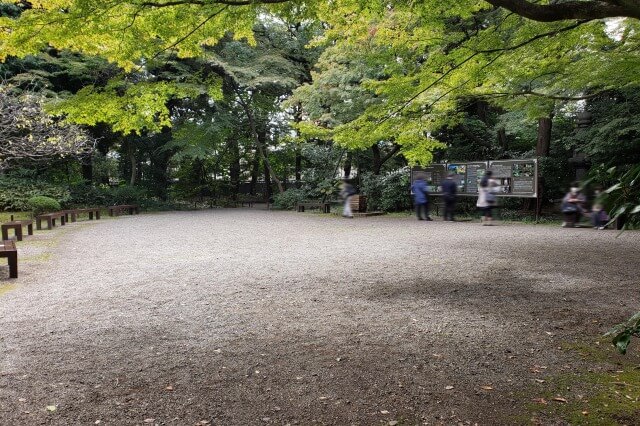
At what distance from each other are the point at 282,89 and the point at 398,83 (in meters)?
18.2

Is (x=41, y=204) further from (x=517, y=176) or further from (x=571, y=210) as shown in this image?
(x=571, y=210)

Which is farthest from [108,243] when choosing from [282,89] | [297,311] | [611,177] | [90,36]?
[282,89]

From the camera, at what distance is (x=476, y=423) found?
2.80 meters

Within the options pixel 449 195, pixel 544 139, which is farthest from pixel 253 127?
pixel 544 139

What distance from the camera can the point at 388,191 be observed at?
64.1ft

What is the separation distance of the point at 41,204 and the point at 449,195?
15763 mm

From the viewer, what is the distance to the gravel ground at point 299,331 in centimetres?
309

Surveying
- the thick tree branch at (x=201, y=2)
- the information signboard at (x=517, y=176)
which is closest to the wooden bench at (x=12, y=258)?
the thick tree branch at (x=201, y=2)

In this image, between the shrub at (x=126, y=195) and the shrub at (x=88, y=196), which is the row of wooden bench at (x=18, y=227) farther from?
the shrub at (x=88, y=196)

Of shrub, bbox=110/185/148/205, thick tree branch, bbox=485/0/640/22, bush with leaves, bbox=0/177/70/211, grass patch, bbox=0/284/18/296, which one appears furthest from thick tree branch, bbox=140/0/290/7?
shrub, bbox=110/185/148/205

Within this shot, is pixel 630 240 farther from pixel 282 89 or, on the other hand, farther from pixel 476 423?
pixel 282 89

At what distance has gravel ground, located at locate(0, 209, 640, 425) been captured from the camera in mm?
3086

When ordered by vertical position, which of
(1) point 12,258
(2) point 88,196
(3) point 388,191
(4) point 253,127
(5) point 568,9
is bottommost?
(1) point 12,258

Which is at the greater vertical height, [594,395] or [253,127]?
[253,127]
